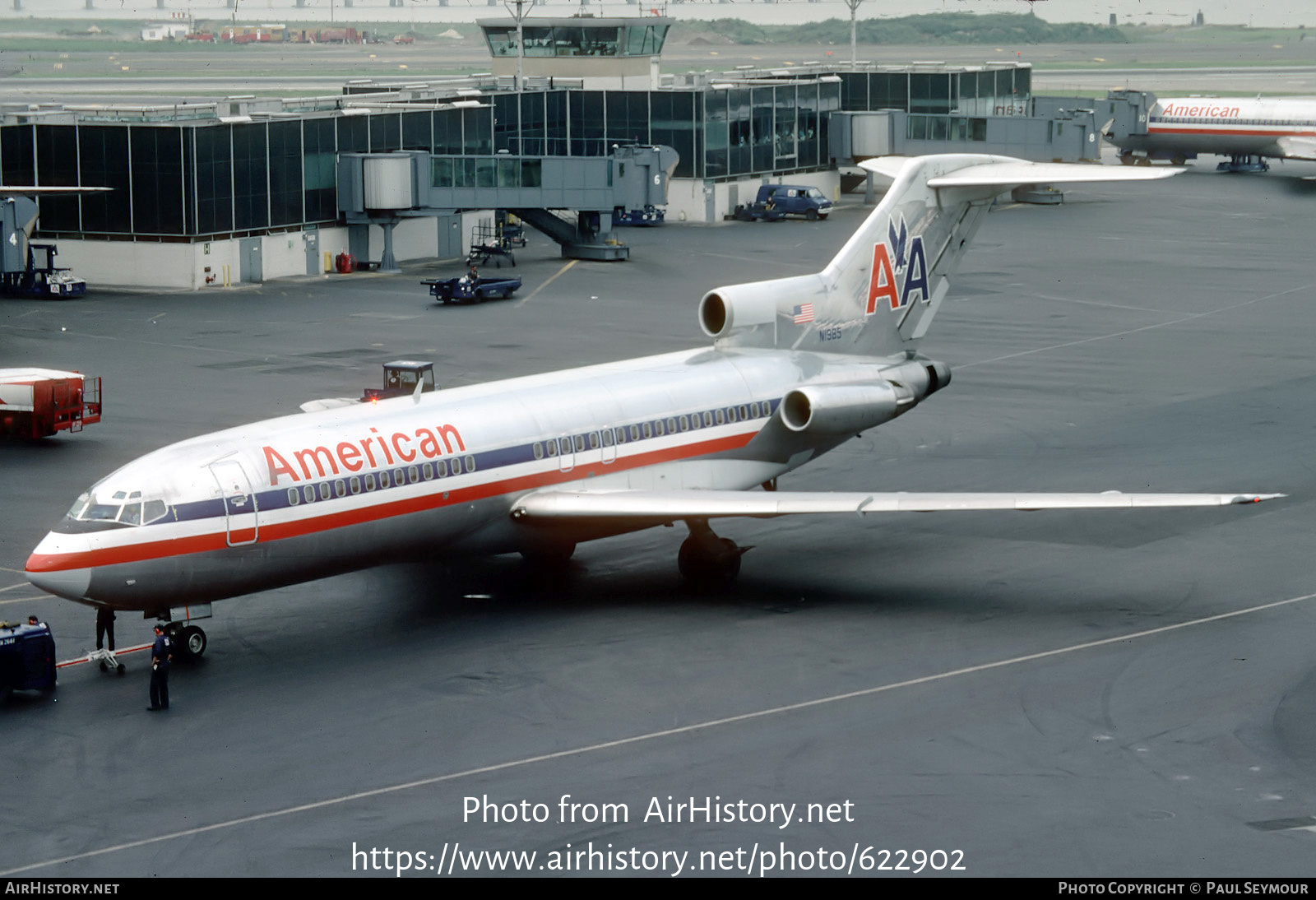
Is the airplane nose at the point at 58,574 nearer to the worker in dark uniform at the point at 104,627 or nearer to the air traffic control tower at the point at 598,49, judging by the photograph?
the worker in dark uniform at the point at 104,627

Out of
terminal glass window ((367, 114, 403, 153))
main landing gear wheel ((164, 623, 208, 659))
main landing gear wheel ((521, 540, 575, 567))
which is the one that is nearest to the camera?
main landing gear wheel ((164, 623, 208, 659))

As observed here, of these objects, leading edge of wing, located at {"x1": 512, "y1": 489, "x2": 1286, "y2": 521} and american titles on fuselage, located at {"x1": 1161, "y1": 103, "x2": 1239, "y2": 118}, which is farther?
american titles on fuselage, located at {"x1": 1161, "y1": 103, "x2": 1239, "y2": 118}

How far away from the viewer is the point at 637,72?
104188 millimetres

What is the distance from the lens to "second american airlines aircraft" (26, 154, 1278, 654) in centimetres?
2889

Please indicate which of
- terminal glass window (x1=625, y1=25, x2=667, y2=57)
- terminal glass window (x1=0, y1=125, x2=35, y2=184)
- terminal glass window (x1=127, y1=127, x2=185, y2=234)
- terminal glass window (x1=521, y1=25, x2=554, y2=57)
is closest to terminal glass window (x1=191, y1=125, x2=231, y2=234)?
terminal glass window (x1=127, y1=127, x2=185, y2=234)

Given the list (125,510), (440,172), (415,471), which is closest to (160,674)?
(125,510)

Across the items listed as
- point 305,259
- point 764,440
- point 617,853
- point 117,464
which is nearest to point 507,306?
point 305,259

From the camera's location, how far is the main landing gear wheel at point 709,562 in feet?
112

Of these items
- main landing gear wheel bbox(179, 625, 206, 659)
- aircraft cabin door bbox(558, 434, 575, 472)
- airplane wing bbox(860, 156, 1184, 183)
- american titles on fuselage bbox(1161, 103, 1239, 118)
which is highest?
american titles on fuselage bbox(1161, 103, 1239, 118)

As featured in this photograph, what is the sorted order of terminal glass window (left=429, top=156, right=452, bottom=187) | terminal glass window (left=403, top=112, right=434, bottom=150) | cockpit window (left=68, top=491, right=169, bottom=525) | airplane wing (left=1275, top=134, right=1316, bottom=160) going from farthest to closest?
airplane wing (left=1275, top=134, right=1316, bottom=160) → terminal glass window (left=403, top=112, right=434, bottom=150) → terminal glass window (left=429, top=156, right=452, bottom=187) → cockpit window (left=68, top=491, right=169, bottom=525)

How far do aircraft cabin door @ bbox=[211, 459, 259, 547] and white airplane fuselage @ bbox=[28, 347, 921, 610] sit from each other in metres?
0.02

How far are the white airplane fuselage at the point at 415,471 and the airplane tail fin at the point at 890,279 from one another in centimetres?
69

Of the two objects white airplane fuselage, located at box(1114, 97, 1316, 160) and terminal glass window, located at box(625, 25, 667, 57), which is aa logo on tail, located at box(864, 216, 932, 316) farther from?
white airplane fuselage, located at box(1114, 97, 1316, 160)

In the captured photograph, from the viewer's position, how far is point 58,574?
91.9ft
